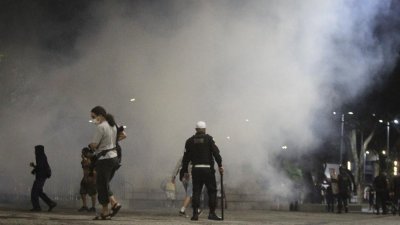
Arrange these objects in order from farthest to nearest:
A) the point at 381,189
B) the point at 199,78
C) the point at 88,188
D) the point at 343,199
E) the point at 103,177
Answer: the point at 343,199 → the point at 381,189 → the point at 199,78 → the point at 88,188 → the point at 103,177

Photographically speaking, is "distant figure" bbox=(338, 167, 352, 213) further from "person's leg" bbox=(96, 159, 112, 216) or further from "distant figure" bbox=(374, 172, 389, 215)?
"person's leg" bbox=(96, 159, 112, 216)

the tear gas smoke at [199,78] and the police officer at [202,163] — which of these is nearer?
the police officer at [202,163]

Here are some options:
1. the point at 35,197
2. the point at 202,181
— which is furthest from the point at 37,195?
the point at 202,181

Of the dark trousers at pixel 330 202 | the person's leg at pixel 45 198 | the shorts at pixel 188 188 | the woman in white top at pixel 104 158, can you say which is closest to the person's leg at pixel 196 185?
the woman in white top at pixel 104 158

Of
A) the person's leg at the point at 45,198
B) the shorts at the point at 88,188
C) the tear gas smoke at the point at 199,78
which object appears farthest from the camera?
the tear gas smoke at the point at 199,78

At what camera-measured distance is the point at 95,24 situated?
15.6m

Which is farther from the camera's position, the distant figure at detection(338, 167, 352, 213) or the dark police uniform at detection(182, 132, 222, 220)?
the distant figure at detection(338, 167, 352, 213)

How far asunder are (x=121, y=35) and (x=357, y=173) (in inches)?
1130

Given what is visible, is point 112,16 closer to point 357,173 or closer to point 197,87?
point 197,87

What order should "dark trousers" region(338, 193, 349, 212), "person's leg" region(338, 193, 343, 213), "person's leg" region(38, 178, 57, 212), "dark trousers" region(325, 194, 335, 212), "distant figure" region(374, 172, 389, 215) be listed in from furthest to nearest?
"dark trousers" region(325, 194, 335, 212)
"dark trousers" region(338, 193, 349, 212)
"person's leg" region(338, 193, 343, 213)
"distant figure" region(374, 172, 389, 215)
"person's leg" region(38, 178, 57, 212)

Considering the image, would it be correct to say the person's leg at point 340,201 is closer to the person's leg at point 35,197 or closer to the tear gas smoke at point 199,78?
the tear gas smoke at point 199,78

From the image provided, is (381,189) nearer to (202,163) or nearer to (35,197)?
(202,163)

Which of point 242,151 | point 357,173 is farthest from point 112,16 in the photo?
point 357,173

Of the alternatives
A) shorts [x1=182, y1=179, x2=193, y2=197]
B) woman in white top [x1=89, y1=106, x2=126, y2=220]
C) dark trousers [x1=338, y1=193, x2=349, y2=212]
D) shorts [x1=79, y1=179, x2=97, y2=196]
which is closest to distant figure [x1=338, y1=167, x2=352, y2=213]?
dark trousers [x1=338, y1=193, x2=349, y2=212]
